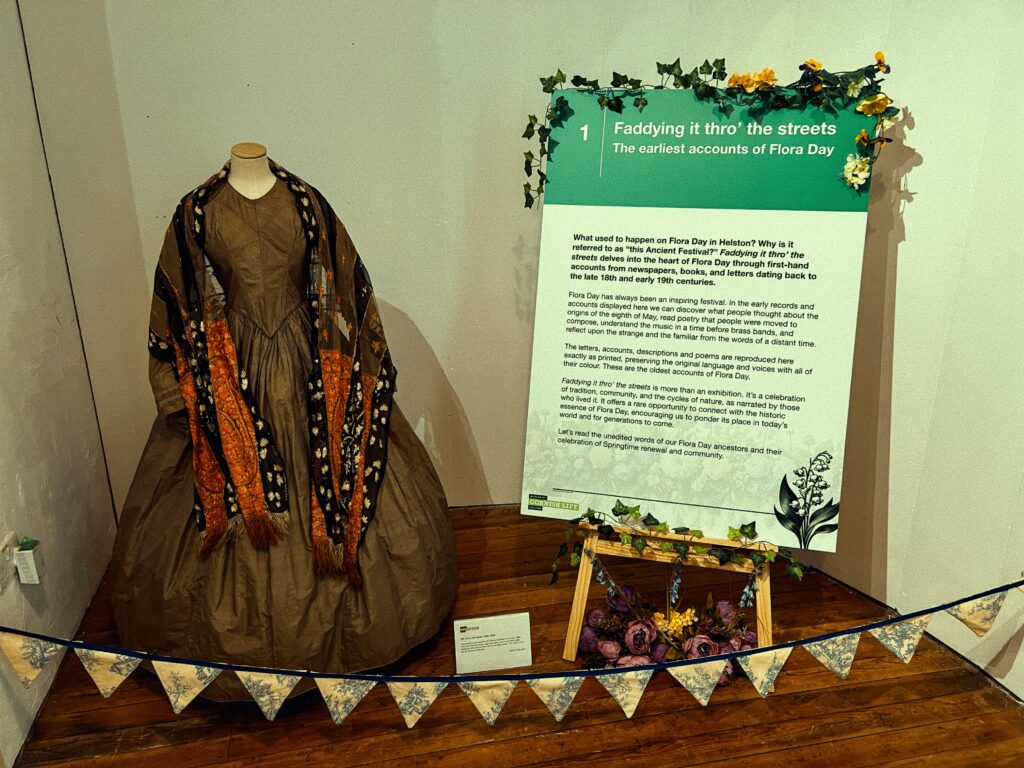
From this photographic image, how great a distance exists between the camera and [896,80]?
2.20m

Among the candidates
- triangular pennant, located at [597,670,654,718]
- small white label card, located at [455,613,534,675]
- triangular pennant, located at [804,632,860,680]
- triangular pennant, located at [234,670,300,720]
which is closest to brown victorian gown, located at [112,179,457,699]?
small white label card, located at [455,613,534,675]

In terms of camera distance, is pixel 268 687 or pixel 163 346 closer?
pixel 268 687

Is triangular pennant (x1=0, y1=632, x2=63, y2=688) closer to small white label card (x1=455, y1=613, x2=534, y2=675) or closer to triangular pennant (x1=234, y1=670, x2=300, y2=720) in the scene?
triangular pennant (x1=234, y1=670, x2=300, y2=720)

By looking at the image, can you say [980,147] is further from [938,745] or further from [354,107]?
[354,107]

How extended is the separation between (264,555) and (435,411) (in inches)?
41.7

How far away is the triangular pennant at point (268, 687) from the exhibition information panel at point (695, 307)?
804mm

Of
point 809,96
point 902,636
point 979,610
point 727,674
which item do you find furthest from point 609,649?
point 809,96

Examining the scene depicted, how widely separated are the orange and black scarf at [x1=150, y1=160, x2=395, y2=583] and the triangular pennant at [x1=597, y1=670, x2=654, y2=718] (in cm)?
70

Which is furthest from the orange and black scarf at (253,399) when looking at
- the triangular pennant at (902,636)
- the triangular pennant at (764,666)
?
the triangular pennant at (902,636)

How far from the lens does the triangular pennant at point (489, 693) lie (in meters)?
1.72

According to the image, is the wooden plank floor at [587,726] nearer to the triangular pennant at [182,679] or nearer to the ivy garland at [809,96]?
the triangular pennant at [182,679]

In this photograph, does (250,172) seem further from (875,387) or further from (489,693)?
(875,387)

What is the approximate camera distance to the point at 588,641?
226 cm

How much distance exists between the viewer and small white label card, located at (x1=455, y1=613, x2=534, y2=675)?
2.18 metres
